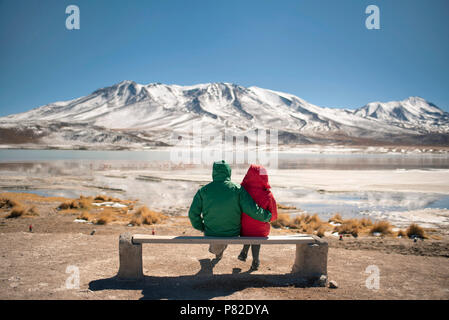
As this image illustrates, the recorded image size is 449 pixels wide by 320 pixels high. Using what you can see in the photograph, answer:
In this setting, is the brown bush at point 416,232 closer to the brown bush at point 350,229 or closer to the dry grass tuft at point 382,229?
the dry grass tuft at point 382,229

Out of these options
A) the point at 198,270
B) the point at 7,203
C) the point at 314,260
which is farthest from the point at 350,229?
the point at 7,203

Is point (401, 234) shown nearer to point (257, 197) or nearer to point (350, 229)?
point (350, 229)

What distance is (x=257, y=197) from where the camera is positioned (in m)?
4.42

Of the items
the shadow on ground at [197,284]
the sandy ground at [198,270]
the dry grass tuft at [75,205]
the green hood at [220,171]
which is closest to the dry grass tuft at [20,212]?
the dry grass tuft at [75,205]

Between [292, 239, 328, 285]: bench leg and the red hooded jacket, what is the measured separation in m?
0.69

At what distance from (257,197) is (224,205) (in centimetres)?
48

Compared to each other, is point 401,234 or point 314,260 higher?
point 314,260

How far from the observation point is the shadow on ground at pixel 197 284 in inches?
157

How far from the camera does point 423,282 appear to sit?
15.1ft

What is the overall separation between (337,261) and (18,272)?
17.0 feet

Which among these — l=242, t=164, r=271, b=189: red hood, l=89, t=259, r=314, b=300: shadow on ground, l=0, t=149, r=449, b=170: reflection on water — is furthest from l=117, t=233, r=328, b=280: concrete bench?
l=0, t=149, r=449, b=170: reflection on water

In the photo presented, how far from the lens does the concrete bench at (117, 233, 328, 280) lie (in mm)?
4234

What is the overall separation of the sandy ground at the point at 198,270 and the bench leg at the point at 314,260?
0.24 meters
